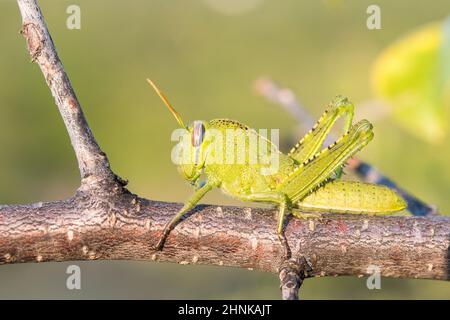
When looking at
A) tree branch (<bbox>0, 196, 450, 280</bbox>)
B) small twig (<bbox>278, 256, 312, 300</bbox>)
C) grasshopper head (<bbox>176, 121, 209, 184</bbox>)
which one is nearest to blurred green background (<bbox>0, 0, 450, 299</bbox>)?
grasshopper head (<bbox>176, 121, 209, 184</bbox>)

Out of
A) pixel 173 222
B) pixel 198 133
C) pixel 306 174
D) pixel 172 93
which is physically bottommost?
pixel 173 222

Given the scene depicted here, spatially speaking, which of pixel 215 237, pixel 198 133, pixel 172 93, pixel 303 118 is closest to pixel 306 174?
pixel 303 118

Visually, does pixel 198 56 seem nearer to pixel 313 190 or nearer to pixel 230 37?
pixel 230 37

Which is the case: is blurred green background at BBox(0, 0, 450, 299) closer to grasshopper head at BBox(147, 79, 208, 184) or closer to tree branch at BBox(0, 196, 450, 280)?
grasshopper head at BBox(147, 79, 208, 184)

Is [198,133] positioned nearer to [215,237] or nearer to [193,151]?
[193,151]

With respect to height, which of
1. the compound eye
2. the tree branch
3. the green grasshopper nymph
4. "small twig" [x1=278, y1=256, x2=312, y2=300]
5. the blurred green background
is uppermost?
the blurred green background

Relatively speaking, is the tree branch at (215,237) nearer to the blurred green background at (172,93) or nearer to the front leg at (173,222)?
Answer: the front leg at (173,222)

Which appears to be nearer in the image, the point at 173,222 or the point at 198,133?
the point at 173,222
